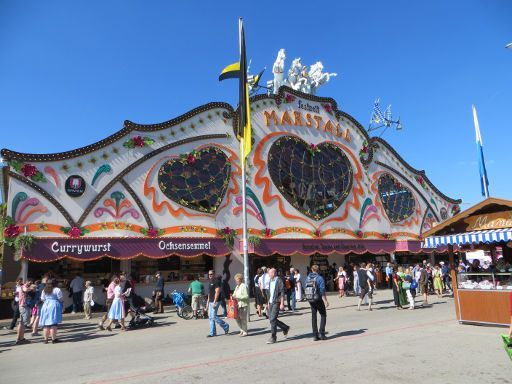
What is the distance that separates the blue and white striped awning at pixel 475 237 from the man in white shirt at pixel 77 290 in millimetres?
13439

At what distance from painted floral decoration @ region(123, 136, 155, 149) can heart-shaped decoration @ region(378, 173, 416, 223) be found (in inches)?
659

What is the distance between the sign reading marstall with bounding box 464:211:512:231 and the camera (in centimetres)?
1068

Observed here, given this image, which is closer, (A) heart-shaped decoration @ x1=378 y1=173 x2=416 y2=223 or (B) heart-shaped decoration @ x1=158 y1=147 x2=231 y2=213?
(B) heart-shaped decoration @ x1=158 y1=147 x2=231 y2=213

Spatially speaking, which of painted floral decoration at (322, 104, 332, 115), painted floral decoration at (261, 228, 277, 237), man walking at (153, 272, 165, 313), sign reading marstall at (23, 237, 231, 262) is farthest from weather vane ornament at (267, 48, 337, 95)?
man walking at (153, 272, 165, 313)

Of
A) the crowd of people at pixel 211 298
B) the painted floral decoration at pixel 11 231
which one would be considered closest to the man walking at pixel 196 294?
the crowd of people at pixel 211 298

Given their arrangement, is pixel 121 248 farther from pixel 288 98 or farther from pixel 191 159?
pixel 288 98

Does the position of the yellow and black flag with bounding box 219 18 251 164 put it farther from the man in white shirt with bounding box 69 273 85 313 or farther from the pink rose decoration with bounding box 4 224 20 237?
the pink rose decoration with bounding box 4 224 20 237

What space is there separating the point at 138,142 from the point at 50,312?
33.5 feet

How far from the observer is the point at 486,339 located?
29.7 feet

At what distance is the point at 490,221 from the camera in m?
11.1

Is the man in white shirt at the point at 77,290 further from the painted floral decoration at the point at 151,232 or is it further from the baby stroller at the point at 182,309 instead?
the baby stroller at the point at 182,309

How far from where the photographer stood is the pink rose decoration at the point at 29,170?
16.9 m

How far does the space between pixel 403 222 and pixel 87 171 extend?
21.6m

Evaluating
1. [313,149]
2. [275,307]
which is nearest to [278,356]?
[275,307]
